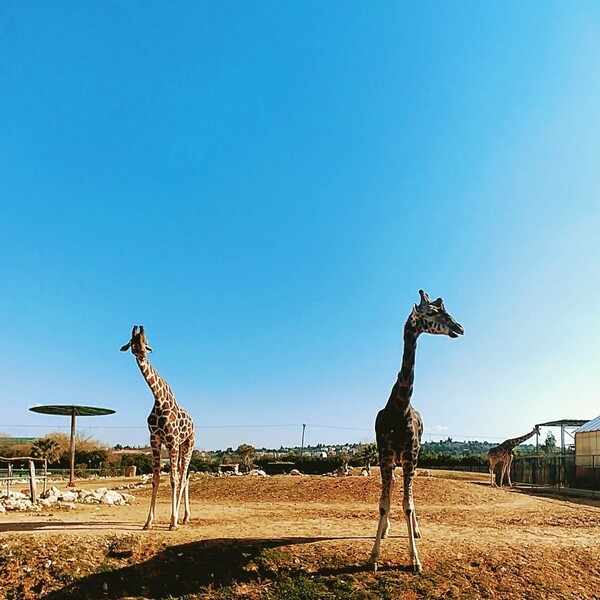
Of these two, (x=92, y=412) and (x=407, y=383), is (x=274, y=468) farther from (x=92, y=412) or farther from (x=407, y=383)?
(x=407, y=383)

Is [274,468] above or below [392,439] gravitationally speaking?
below

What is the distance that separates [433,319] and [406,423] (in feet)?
6.58

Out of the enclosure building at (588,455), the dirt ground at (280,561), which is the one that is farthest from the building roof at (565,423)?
the dirt ground at (280,561)

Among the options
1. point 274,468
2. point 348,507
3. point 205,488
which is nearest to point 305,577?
point 348,507

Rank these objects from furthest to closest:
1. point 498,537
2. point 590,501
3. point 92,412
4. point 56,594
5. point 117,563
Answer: point 92,412
point 590,501
point 498,537
point 117,563
point 56,594

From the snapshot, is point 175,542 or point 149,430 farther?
point 149,430

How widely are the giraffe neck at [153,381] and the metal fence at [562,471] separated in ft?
82.2

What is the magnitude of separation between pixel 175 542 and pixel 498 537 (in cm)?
712

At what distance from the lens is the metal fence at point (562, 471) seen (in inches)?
1266

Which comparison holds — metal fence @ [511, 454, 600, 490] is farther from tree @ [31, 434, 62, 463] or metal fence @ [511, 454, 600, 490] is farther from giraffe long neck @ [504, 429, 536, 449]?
tree @ [31, 434, 62, 463]

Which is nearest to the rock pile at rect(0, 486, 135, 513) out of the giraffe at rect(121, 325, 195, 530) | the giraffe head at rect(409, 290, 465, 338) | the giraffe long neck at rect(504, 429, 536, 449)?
the giraffe at rect(121, 325, 195, 530)

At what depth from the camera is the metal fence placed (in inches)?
1266

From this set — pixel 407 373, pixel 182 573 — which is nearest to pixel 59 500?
pixel 182 573

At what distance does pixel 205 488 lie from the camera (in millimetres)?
27297
